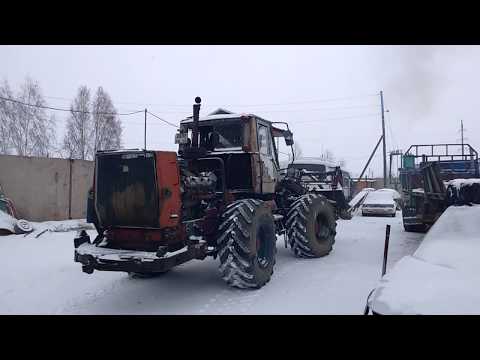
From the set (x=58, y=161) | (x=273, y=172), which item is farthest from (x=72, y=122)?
(x=273, y=172)

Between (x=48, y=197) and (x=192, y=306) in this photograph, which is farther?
(x=48, y=197)

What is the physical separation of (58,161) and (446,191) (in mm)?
11877

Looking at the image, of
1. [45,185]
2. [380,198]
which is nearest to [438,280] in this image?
[45,185]

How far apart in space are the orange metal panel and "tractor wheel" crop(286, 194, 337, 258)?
2993 mm

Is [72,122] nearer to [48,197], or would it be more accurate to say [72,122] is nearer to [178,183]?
[48,197]

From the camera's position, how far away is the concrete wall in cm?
1215

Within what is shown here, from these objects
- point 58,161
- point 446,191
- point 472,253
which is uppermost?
point 58,161

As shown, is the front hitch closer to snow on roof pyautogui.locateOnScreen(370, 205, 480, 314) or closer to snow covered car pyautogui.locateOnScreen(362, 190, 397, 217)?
snow on roof pyautogui.locateOnScreen(370, 205, 480, 314)

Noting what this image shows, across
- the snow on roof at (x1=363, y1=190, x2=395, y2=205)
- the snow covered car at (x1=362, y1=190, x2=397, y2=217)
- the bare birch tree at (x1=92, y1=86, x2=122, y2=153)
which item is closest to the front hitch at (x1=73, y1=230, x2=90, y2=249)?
the snow covered car at (x1=362, y1=190, x2=397, y2=217)

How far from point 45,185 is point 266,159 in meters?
9.14

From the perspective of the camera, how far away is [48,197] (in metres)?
12.9

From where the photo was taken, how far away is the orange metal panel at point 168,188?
16.1ft

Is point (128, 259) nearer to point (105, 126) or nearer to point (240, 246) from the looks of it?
point (240, 246)

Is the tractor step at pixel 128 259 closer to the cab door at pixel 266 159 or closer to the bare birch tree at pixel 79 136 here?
the cab door at pixel 266 159
